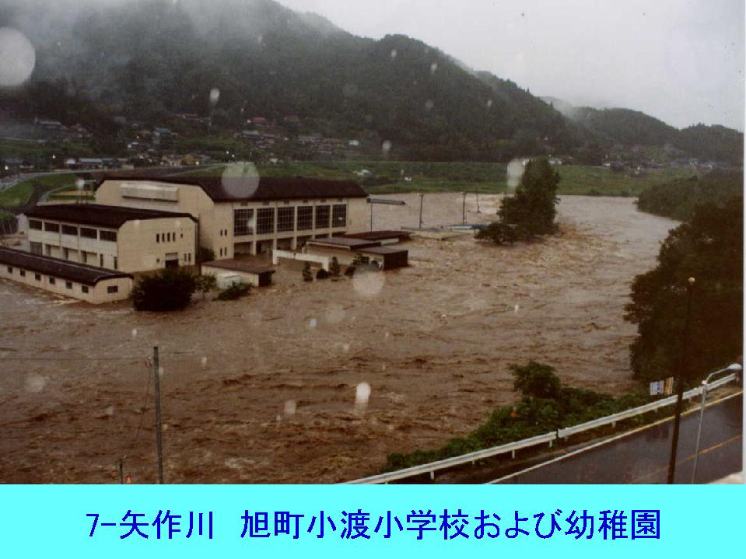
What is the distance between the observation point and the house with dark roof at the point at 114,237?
27.2 ft

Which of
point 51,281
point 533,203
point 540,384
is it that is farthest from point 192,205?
point 533,203

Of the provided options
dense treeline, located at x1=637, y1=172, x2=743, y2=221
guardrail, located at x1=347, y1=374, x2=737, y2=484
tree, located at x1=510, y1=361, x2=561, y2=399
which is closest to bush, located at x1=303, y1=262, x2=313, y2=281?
tree, located at x1=510, y1=361, x2=561, y2=399

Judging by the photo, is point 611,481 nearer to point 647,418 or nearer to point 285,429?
point 647,418

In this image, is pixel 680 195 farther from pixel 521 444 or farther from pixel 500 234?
pixel 521 444

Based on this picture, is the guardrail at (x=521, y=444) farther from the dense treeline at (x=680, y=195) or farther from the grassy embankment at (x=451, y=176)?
the grassy embankment at (x=451, y=176)

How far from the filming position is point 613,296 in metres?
8.41

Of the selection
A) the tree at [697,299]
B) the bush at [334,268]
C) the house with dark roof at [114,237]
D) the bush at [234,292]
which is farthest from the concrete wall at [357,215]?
the tree at [697,299]

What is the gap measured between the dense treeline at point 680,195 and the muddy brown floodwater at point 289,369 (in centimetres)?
344

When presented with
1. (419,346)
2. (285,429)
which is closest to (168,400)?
(285,429)

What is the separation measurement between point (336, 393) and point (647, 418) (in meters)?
2.15

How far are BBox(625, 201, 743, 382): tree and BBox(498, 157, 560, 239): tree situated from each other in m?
8.02

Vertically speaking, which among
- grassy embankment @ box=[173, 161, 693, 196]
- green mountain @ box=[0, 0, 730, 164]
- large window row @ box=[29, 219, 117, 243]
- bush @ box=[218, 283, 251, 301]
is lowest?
bush @ box=[218, 283, 251, 301]

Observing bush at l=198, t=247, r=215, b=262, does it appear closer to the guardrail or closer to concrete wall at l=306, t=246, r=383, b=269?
concrete wall at l=306, t=246, r=383, b=269

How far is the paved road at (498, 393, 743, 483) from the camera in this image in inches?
109
